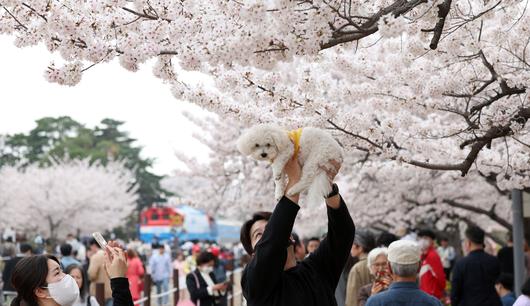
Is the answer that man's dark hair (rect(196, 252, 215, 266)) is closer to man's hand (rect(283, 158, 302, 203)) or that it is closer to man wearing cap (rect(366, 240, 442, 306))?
man wearing cap (rect(366, 240, 442, 306))

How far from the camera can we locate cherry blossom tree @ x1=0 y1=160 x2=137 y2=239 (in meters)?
51.5

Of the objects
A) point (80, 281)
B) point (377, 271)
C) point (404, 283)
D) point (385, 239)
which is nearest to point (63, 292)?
point (404, 283)

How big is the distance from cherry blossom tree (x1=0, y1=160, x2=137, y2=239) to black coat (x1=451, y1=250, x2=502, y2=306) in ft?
144

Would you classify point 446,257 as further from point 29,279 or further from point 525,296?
point 29,279

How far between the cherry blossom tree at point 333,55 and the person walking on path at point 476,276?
0.72 m

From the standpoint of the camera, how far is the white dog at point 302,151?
3.29 meters

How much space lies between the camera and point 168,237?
51.4m

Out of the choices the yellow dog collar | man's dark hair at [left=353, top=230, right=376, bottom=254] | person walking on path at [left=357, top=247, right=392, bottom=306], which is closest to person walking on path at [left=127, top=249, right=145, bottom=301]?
man's dark hair at [left=353, top=230, right=376, bottom=254]

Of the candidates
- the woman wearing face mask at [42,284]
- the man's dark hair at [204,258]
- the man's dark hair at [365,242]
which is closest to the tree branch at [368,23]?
the woman wearing face mask at [42,284]

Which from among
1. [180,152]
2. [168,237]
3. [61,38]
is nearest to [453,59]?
[61,38]

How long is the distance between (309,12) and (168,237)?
1879 inches

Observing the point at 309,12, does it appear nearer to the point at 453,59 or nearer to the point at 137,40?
the point at 137,40

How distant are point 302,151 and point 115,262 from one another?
114 centimetres

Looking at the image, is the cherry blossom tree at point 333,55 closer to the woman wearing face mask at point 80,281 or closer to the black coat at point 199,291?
the woman wearing face mask at point 80,281
